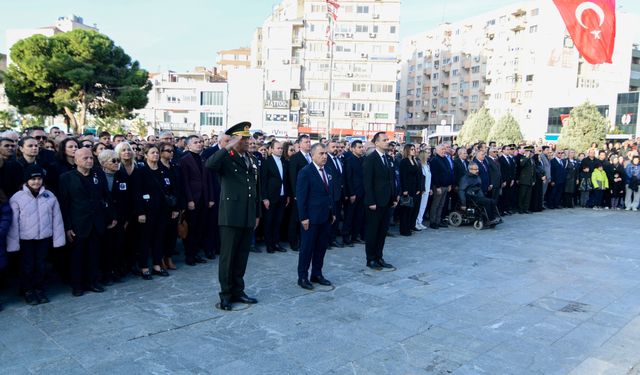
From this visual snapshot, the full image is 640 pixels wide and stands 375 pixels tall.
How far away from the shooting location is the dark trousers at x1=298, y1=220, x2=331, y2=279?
6.29 metres

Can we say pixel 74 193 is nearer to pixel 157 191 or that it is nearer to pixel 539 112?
pixel 157 191

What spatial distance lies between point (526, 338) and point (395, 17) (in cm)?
6227

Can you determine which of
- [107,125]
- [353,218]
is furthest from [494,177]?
[107,125]

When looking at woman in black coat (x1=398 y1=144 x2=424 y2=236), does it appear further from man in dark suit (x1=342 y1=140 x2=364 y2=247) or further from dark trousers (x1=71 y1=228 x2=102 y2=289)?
dark trousers (x1=71 y1=228 x2=102 y2=289)

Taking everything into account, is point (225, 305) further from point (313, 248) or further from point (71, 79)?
point (71, 79)

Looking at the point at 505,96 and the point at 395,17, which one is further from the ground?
the point at 395,17

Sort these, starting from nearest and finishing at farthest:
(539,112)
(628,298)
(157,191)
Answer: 1. (628,298)
2. (157,191)
3. (539,112)

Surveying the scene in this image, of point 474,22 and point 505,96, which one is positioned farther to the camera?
point 474,22

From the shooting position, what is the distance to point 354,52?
62969mm

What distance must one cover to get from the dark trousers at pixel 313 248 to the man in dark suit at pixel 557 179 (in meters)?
11.7

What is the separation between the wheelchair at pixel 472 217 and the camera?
1123 cm

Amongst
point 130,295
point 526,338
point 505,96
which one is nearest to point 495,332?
point 526,338

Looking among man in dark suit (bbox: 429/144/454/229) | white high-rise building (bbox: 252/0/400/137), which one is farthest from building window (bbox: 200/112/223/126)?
man in dark suit (bbox: 429/144/454/229)

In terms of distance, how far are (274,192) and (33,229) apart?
391 centimetres
